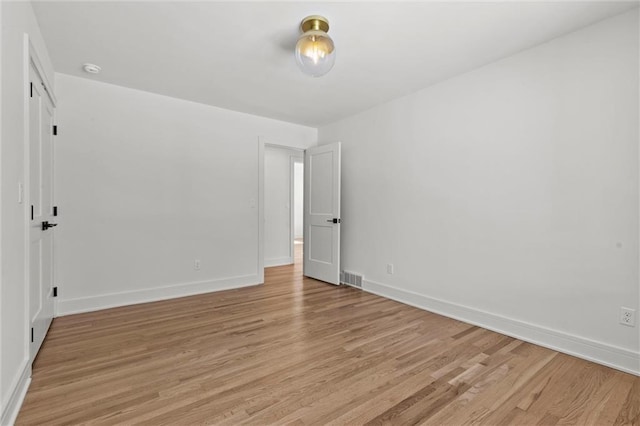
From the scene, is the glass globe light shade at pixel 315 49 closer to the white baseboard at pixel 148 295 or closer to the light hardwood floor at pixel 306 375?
the light hardwood floor at pixel 306 375

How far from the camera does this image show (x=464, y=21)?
225cm

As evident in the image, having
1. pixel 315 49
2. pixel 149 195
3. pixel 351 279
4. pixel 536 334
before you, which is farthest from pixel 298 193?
pixel 536 334

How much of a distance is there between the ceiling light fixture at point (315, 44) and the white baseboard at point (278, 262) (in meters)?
4.35

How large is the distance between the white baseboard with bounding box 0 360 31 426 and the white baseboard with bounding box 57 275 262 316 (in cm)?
142

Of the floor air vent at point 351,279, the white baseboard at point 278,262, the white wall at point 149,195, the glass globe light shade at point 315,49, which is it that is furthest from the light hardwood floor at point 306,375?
the white baseboard at point 278,262

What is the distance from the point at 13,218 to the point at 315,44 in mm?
2081

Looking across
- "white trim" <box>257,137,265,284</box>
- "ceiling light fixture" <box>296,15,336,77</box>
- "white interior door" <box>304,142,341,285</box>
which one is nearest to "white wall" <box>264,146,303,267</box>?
"white interior door" <box>304,142,341,285</box>

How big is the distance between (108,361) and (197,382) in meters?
0.79

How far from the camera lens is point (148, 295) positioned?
11.9ft

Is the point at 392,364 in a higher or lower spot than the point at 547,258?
lower

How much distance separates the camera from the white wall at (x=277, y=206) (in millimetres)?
6121

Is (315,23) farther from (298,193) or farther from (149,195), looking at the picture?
(298,193)

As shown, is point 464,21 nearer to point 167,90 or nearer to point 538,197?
point 538,197

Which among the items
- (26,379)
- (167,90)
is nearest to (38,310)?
(26,379)
